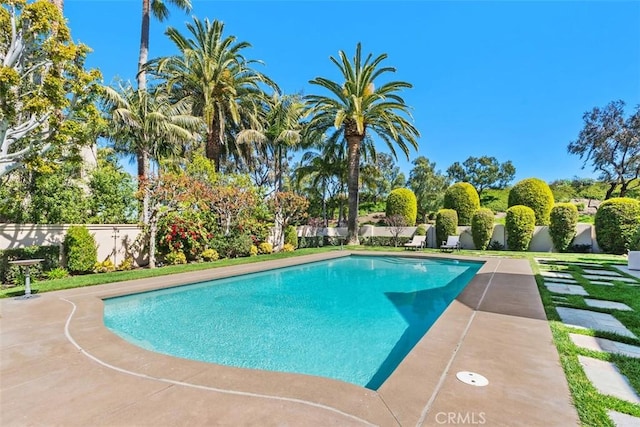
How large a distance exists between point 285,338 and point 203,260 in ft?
29.0

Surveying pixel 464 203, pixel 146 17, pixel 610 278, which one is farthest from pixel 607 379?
pixel 146 17

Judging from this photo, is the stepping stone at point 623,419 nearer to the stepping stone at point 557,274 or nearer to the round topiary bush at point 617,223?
the stepping stone at point 557,274

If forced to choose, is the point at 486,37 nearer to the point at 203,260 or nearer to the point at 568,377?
the point at 568,377

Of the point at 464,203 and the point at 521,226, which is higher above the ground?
the point at 464,203

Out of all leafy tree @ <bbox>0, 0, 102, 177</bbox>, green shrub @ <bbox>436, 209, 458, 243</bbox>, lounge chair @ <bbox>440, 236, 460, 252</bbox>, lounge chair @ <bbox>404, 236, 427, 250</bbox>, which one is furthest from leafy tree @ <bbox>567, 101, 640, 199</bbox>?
leafy tree @ <bbox>0, 0, 102, 177</bbox>

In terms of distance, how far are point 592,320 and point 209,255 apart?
1202 cm

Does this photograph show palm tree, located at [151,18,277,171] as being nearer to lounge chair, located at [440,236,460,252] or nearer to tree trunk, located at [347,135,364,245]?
tree trunk, located at [347,135,364,245]

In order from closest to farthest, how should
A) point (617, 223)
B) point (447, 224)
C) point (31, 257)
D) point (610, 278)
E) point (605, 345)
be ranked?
point (605, 345), point (610, 278), point (31, 257), point (617, 223), point (447, 224)

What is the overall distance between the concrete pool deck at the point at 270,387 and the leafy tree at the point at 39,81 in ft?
15.1

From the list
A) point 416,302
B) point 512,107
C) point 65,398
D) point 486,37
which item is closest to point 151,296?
point 65,398

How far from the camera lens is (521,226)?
16.9 metres

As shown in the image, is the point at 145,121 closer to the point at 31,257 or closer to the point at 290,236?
the point at 31,257

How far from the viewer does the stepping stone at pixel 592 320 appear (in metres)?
4.24

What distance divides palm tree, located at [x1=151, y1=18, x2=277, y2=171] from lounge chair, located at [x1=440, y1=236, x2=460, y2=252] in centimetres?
1367
